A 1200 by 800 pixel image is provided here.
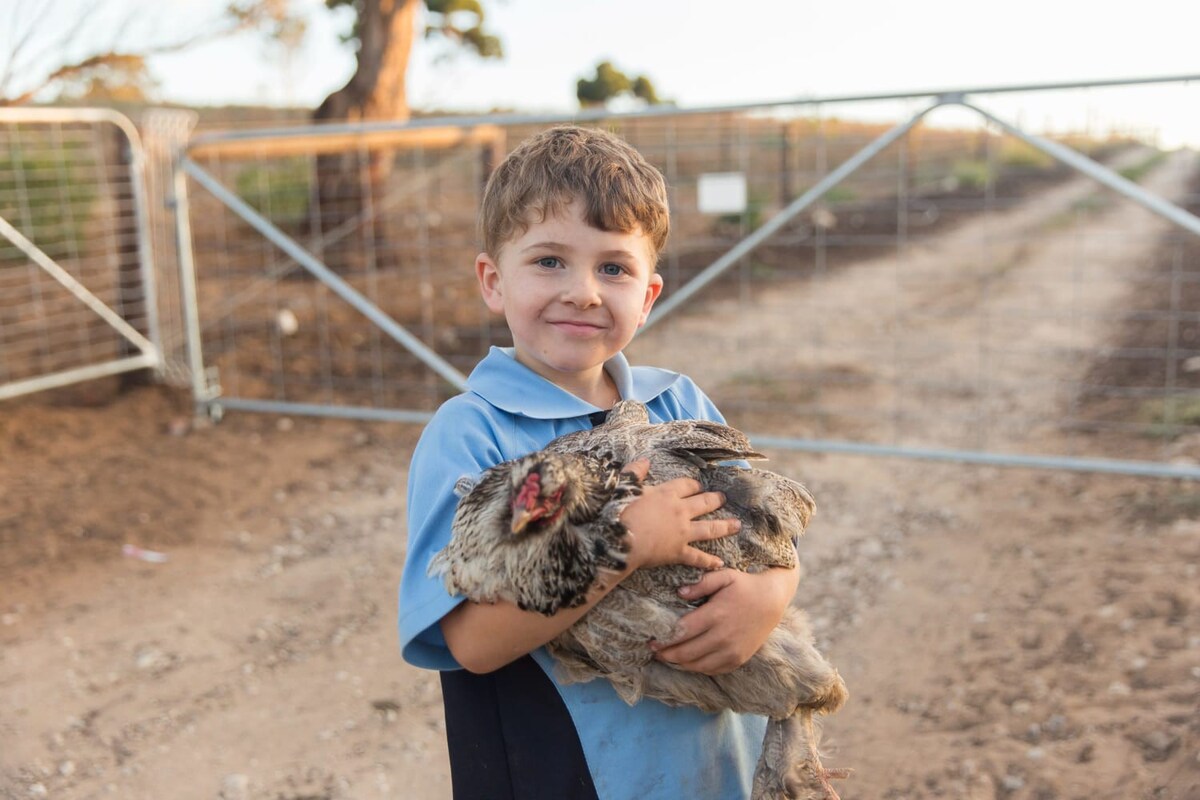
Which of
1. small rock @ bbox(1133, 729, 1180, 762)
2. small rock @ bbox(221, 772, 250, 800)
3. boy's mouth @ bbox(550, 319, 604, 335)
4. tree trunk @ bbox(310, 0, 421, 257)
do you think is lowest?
small rock @ bbox(221, 772, 250, 800)

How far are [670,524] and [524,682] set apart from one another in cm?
42

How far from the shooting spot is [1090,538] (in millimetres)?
4598

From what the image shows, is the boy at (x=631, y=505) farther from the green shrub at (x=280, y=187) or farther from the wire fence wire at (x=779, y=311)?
the green shrub at (x=280, y=187)

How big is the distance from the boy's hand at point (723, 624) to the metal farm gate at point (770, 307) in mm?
3573

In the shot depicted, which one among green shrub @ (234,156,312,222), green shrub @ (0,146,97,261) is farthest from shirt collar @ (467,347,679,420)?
green shrub @ (234,156,312,222)

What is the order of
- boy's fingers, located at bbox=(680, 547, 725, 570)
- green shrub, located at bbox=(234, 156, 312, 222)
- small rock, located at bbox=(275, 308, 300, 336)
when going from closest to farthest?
1. boy's fingers, located at bbox=(680, 547, 725, 570)
2. small rock, located at bbox=(275, 308, 300, 336)
3. green shrub, located at bbox=(234, 156, 312, 222)

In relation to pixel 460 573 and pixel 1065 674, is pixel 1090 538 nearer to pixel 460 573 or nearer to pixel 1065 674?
pixel 1065 674

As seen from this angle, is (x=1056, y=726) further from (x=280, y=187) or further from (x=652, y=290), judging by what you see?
(x=280, y=187)

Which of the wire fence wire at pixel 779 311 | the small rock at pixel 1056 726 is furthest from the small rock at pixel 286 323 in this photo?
the small rock at pixel 1056 726

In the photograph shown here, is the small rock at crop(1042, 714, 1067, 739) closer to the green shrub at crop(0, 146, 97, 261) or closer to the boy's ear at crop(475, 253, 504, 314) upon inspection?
the boy's ear at crop(475, 253, 504, 314)

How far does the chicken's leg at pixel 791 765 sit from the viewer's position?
169cm

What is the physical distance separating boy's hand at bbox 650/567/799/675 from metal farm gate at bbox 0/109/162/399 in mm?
5933

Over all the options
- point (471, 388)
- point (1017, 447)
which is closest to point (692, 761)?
point (471, 388)

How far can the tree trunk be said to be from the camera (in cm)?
897
